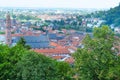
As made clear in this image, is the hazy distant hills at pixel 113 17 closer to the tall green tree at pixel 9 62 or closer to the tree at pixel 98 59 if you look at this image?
the tall green tree at pixel 9 62

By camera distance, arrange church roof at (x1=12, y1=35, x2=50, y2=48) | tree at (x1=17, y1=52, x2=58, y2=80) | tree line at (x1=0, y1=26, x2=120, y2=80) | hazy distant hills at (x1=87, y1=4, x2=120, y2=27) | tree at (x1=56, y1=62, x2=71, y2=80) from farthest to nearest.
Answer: hazy distant hills at (x1=87, y1=4, x2=120, y2=27), church roof at (x1=12, y1=35, x2=50, y2=48), tree at (x1=56, y1=62, x2=71, y2=80), tree line at (x1=0, y1=26, x2=120, y2=80), tree at (x1=17, y1=52, x2=58, y2=80)

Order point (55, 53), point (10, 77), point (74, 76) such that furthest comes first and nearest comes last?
point (55, 53), point (74, 76), point (10, 77)

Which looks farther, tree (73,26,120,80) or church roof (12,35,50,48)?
church roof (12,35,50,48)

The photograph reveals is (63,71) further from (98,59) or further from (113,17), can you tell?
(113,17)

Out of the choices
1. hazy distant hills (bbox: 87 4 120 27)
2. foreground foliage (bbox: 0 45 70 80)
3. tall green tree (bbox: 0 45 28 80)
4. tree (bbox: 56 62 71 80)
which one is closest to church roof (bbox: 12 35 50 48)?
tree (bbox: 56 62 71 80)

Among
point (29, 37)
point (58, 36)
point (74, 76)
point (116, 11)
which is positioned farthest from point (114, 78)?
point (116, 11)

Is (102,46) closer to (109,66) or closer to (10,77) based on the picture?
(109,66)

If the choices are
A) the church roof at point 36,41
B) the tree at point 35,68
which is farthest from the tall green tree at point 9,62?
the church roof at point 36,41

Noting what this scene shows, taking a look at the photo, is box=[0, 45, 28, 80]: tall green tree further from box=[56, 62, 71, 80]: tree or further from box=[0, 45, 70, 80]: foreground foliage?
box=[56, 62, 71, 80]: tree

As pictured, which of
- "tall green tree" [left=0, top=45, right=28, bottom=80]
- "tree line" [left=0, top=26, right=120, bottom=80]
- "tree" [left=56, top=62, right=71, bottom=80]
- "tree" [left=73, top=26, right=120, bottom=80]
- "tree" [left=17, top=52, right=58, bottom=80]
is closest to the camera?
"tree" [left=17, top=52, right=58, bottom=80]
